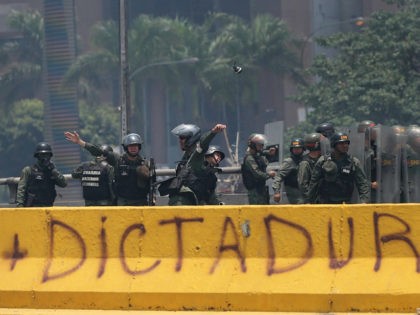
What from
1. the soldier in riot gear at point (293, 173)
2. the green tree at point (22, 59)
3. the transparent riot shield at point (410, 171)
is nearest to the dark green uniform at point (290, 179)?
the soldier in riot gear at point (293, 173)

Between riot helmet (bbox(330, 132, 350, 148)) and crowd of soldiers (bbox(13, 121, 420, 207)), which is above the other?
riot helmet (bbox(330, 132, 350, 148))

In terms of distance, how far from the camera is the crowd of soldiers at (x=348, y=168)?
11.6m

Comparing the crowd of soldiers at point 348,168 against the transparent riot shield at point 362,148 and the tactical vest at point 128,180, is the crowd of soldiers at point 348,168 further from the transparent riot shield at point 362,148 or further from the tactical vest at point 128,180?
the tactical vest at point 128,180

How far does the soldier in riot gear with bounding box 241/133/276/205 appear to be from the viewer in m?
14.1

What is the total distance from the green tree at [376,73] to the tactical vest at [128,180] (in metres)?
35.5

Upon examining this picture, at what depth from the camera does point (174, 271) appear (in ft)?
32.4

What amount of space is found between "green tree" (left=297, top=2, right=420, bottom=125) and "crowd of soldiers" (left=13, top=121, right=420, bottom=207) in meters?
33.3

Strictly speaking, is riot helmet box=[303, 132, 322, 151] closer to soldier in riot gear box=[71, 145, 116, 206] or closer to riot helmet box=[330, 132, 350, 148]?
riot helmet box=[330, 132, 350, 148]

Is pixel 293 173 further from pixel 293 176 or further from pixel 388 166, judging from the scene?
pixel 388 166

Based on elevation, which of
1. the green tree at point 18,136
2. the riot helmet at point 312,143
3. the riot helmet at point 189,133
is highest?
the riot helmet at point 189,133

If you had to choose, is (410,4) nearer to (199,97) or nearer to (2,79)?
(199,97)

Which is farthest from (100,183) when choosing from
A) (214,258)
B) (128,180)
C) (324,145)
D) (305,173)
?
(214,258)

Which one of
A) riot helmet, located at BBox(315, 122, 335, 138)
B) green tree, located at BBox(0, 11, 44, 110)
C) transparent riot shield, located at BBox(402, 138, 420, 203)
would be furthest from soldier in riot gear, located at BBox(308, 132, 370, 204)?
green tree, located at BBox(0, 11, 44, 110)

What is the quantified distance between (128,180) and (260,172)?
242 centimetres
